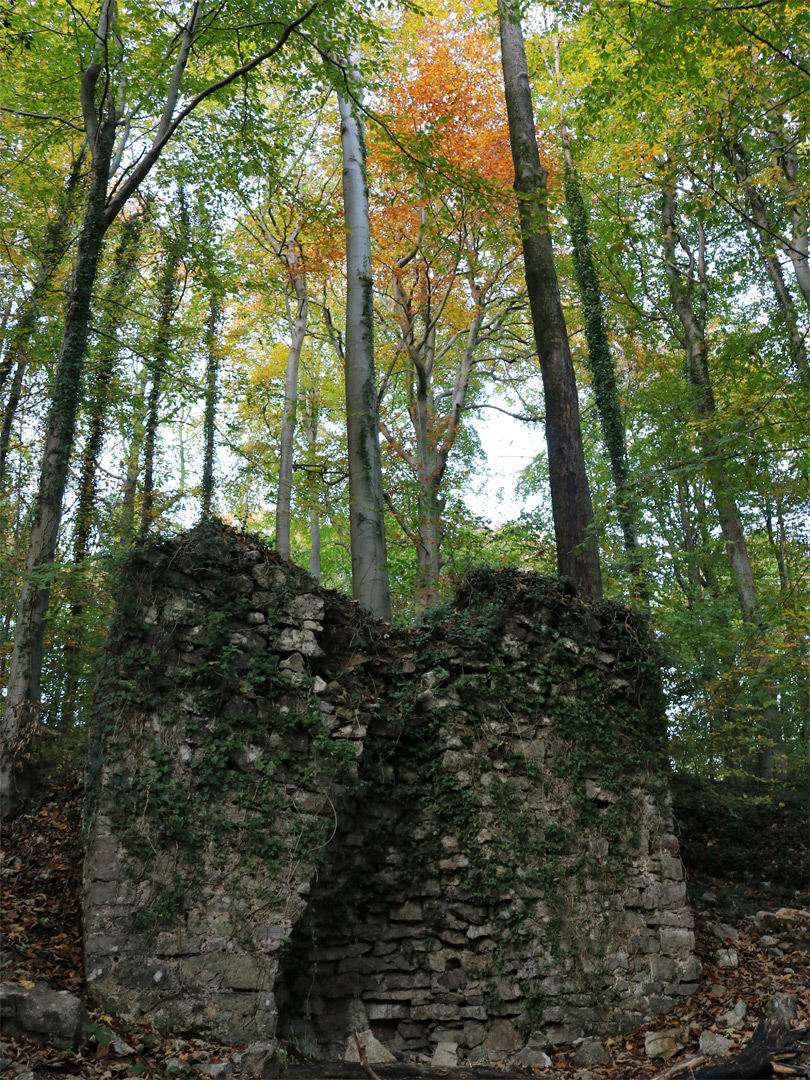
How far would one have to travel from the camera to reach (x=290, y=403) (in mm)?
12297

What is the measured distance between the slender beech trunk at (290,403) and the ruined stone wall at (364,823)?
217 inches

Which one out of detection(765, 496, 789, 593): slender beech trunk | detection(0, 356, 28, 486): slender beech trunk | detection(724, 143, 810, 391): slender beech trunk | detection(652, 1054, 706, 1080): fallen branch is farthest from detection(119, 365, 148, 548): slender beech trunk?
detection(765, 496, 789, 593): slender beech trunk

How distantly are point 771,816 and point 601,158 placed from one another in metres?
12.1

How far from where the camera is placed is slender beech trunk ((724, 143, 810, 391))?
28.0 ft

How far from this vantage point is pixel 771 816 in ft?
27.6

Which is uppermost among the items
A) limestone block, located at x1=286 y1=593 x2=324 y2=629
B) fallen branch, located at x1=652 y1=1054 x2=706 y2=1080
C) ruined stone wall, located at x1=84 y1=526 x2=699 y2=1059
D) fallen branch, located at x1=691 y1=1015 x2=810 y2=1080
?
limestone block, located at x1=286 y1=593 x2=324 y2=629

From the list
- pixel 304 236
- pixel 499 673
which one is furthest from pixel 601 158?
pixel 499 673

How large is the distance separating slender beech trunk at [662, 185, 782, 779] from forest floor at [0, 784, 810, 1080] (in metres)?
2.92

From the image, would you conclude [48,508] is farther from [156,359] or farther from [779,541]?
[779,541]

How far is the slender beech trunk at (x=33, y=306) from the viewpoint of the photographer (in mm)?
9789

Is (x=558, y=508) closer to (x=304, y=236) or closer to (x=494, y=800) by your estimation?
(x=494, y=800)

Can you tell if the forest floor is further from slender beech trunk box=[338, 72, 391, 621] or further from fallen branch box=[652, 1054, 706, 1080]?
slender beech trunk box=[338, 72, 391, 621]

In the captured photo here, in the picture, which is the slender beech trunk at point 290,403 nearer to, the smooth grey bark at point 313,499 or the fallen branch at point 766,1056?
the smooth grey bark at point 313,499

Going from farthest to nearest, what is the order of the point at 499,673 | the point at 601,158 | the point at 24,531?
1. the point at 601,158
2. the point at 24,531
3. the point at 499,673
